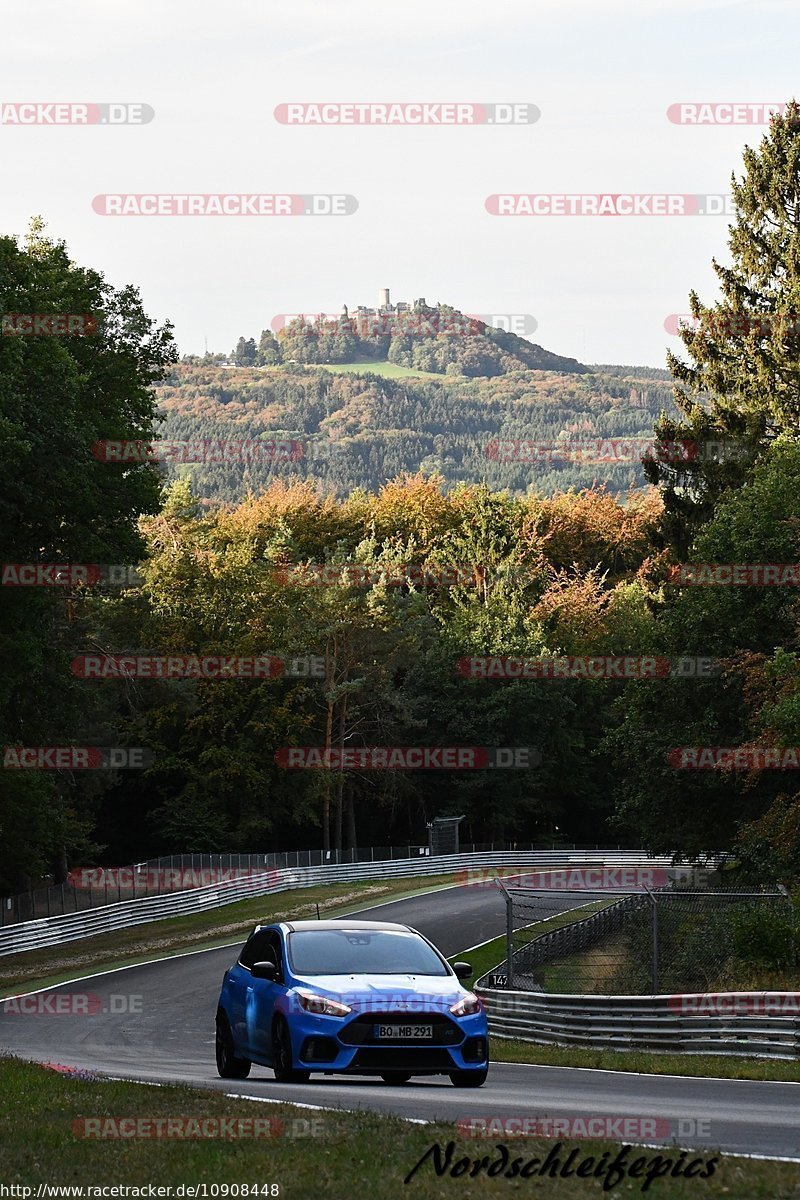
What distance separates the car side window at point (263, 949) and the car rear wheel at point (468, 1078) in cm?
184

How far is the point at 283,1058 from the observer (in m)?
14.1

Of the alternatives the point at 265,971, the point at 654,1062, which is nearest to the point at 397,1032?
the point at 265,971

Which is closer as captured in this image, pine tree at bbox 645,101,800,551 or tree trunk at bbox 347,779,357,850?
pine tree at bbox 645,101,800,551

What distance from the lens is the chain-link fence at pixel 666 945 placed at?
22.3 meters

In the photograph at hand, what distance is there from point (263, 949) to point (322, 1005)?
1.95m

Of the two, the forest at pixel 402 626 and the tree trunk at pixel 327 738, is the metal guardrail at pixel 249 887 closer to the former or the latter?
the forest at pixel 402 626

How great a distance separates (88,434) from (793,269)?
27.1 m

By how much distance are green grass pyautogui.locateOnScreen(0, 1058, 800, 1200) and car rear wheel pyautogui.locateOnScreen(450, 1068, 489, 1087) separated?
7.15ft

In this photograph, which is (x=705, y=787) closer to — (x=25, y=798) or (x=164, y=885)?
(x=25, y=798)

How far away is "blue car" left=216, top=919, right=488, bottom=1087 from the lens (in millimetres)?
13664

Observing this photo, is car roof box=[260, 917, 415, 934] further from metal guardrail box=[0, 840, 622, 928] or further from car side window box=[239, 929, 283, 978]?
metal guardrail box=[0, 840, 622, 928]

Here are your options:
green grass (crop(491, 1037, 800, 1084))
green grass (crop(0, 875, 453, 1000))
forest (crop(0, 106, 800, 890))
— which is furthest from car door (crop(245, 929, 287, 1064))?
green grass (crop(0, 875, 453, 1000))

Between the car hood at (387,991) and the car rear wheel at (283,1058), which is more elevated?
the car hood at (387,991)

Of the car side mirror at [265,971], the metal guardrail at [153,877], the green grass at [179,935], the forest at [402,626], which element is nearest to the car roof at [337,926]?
the car side mirror at [265,971]
